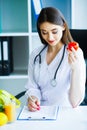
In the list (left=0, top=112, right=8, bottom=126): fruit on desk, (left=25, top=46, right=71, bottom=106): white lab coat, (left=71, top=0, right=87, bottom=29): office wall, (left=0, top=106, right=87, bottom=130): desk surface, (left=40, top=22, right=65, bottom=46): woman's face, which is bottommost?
(left=0, top=106, right=87, bottom=130): desk surface

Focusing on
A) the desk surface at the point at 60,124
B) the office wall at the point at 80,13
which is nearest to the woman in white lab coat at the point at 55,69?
the desk surface at the point at 60,124

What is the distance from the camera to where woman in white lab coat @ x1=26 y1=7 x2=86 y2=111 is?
171 centimetres

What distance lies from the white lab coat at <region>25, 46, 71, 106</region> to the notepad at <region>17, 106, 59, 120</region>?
0.20 meters

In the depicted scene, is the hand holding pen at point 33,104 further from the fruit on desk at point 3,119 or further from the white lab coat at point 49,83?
the fruit on desk at point 3,119

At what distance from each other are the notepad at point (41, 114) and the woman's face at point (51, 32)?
1.42 ft

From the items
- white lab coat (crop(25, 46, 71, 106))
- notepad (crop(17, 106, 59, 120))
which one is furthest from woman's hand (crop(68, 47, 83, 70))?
notepad (crop(17, 106, 59, 120))

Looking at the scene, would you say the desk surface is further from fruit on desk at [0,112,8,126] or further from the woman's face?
Answer: the woman's face

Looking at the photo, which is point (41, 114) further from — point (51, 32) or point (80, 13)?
point (80, 13)

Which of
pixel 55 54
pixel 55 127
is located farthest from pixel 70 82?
pixel 55 127

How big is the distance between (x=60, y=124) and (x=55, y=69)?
0.53 metres

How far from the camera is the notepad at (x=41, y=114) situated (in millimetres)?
1481

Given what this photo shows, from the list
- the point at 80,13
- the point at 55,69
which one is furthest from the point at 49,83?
the point at 80,13

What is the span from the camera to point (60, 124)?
1380 mm

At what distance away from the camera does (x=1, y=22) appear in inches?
109
